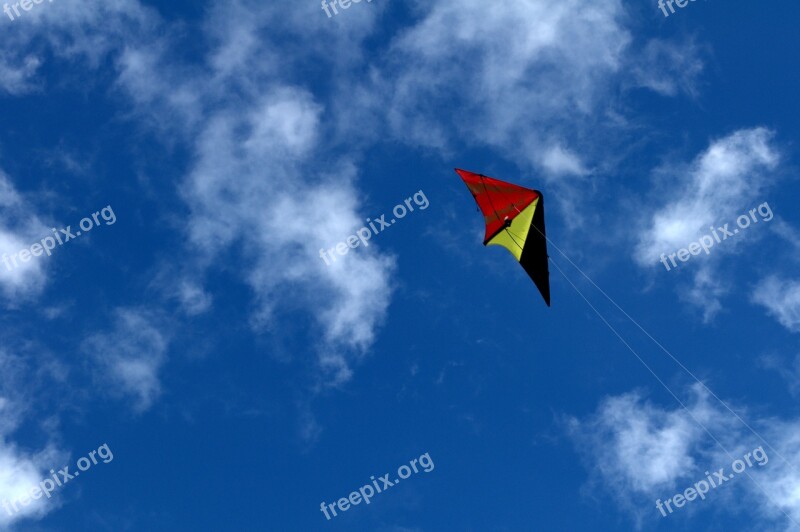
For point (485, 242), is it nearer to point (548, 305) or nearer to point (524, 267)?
point (524, 267)

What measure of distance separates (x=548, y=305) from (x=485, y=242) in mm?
4808

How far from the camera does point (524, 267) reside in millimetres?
35188

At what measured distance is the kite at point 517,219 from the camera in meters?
33.9

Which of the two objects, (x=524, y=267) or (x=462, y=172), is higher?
(x=462, y=172)

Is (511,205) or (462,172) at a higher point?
(462,172)

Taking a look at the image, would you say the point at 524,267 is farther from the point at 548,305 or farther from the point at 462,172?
the point at 462,172

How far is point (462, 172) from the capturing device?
112ft

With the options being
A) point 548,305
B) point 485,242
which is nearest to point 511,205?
point 485,242

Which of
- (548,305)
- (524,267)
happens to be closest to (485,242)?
(524,267)

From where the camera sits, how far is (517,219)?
3472 centimetres

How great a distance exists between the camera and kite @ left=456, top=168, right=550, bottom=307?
3394 centimetres

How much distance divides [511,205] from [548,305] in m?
5.52

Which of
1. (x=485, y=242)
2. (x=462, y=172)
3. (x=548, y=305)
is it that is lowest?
(x=548, y=305)

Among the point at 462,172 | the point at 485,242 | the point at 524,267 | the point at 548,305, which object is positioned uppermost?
the point at 462,172
